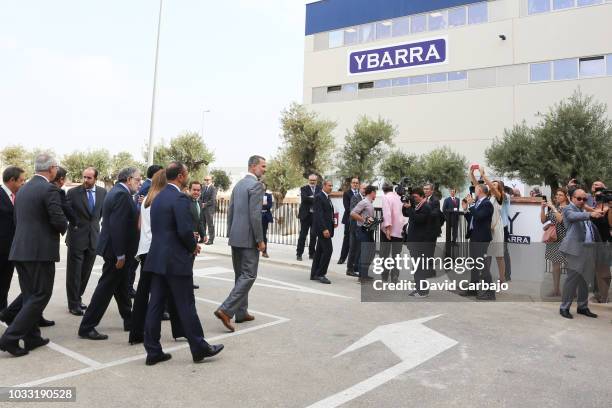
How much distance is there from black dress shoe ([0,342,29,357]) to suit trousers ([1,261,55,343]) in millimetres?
49

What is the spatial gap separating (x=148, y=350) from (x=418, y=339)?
2.91 metres

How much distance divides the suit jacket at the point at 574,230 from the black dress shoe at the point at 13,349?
22.4 feet

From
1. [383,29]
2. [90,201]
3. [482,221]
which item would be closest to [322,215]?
[482,221]

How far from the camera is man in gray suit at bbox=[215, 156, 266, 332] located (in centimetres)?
565

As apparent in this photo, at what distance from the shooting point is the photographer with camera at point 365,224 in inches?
353

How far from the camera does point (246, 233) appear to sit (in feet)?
18.8

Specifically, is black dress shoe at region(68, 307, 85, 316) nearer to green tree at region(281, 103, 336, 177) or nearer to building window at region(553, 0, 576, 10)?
green tree at region(281, 103, 336, 177)

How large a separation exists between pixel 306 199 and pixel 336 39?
27103 mm

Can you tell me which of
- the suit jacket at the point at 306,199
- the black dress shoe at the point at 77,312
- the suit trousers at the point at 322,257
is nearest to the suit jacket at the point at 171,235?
the black dress shoe at the point at 77,312

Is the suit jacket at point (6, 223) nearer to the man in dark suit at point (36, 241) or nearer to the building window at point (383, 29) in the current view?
the man in dark suit at point (36, 241)

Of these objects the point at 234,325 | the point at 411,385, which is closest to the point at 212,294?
the point at 234,325

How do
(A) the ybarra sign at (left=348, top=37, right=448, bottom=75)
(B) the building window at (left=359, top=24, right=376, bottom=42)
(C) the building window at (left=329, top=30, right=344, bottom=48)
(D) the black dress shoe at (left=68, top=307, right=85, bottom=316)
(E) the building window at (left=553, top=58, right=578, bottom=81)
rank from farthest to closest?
(C) the building window at (left=329, top=30, right=344, bottom=48) < (B) the building window at (left=359, top=24, right=376, bottom=42) < (A) the ybarra sign at (left=348, top=37, right=448, bottom=75) < (E) the building window at (left=553, top=58, right=578, bottom=81) < (D) the black dress shoe at (left=68, top=307, right=85, bottom=316)

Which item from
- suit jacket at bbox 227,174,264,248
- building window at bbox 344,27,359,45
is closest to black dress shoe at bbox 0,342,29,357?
suit jacket at bbox 227,174,264,248

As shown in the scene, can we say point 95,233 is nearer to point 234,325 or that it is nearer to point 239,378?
point 234,325
